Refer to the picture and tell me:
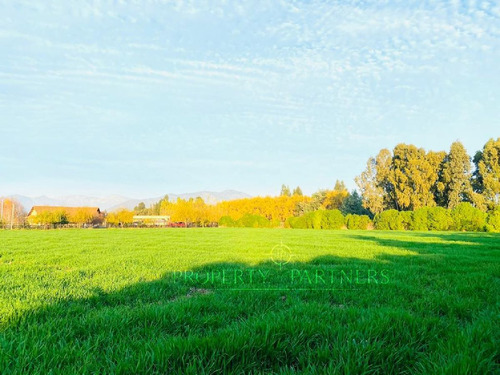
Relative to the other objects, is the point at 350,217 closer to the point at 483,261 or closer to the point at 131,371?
the point at 483,261

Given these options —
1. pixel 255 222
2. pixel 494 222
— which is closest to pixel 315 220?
pixel 255 222

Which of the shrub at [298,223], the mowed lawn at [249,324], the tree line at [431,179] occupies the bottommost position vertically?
the shrub at [298,223]

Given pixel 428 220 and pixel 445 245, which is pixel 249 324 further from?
pixel 428 220

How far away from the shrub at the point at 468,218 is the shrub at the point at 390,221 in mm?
4746

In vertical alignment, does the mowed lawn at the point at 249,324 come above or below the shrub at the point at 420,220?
above

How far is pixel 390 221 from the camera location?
32.6 metres

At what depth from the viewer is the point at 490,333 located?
2.22 m

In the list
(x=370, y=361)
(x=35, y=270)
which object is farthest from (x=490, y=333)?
(x=35, y=270)

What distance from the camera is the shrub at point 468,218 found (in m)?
27.2

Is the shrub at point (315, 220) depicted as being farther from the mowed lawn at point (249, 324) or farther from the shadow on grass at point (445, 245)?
the mowed lawn at point (249, 324)

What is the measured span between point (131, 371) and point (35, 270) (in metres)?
4.83

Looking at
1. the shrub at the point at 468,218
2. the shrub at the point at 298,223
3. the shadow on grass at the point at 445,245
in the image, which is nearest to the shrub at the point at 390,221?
the shrub at the point at 468,218

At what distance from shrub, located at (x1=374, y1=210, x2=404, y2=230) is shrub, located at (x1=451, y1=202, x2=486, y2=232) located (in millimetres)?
4746

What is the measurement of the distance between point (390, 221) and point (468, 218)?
22.4 ft
